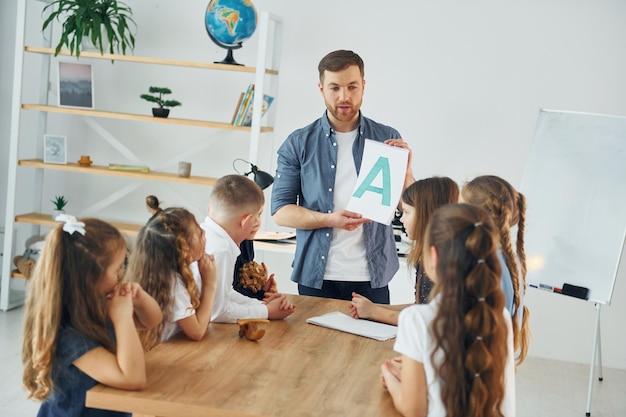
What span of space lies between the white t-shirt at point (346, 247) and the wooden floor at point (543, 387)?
1.51 metres

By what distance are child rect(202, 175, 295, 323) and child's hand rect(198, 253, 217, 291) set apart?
0.12 meters

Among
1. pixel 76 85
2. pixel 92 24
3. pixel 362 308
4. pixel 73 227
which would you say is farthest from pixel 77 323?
pixel 76 85

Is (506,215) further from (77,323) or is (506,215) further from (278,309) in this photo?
(77,323)

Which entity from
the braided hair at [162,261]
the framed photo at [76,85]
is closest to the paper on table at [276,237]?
the framed photo at [76,85]

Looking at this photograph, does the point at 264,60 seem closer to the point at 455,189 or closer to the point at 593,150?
the point at 593,150

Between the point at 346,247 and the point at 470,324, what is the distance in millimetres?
1399

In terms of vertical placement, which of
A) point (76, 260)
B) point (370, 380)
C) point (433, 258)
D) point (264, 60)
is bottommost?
point (370, 380)

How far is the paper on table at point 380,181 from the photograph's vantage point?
8.99ft

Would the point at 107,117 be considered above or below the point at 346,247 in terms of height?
above

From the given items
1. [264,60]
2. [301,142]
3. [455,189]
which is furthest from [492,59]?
[455,189]

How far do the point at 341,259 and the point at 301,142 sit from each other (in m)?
0.49

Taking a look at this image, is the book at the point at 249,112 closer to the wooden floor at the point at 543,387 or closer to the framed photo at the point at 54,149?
the framed photo at the point at 54,149

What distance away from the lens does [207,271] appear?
226cm

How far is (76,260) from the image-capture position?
1825mm
